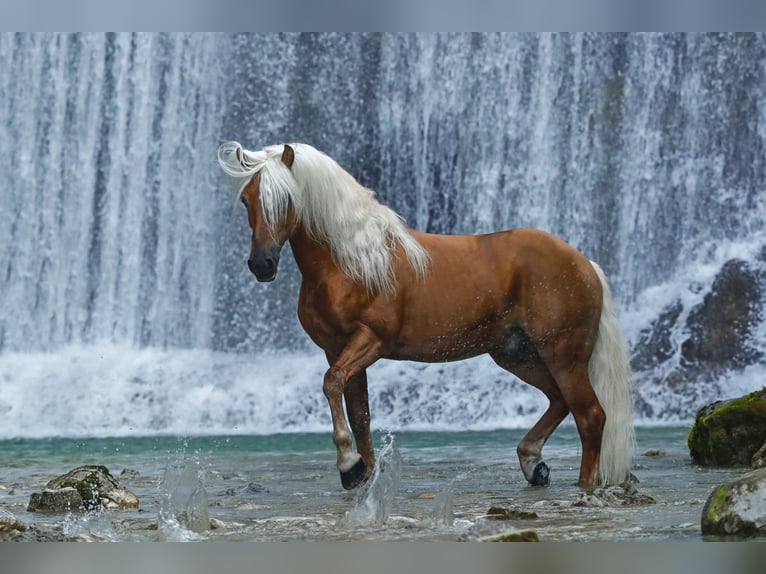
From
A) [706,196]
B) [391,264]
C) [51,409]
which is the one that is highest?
[706,196]

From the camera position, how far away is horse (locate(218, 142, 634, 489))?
5.11 meters

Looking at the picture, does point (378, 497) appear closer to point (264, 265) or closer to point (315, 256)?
point (264, 265)

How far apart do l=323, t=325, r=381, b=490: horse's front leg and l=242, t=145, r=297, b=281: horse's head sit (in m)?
0.48

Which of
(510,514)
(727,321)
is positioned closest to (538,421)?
(510,514)

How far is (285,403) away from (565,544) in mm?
9240

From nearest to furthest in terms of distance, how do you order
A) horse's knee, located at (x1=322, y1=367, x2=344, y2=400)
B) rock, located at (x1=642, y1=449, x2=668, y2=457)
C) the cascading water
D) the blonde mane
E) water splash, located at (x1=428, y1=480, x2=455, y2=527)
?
water splash, located at (x1=428, y1=480, x2=455, y2=527), horse's knee, located at (x1=322, y1=367, x2=344, y2=400), the blonde mane, rock, located at (x1=642, y1=449, x2=668, y2=457), the cascading water

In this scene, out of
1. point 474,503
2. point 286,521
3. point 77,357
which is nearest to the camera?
point 286,521

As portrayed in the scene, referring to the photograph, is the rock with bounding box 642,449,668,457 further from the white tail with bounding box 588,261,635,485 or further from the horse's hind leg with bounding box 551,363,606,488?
the horse's hind leg with bounding box 551,363,606,488

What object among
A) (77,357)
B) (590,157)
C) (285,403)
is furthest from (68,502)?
(590,157)

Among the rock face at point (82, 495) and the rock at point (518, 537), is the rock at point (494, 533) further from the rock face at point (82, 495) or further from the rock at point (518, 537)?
the rock face at point (82, 495)

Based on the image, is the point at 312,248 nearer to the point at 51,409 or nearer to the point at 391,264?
the point at 391,264

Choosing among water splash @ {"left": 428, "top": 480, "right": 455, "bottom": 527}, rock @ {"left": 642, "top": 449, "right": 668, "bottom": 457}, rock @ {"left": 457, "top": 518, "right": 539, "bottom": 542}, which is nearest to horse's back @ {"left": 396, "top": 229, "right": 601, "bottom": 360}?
water splash @ {"left": 428, "top": 480, "right": 455, "bottom": 527}

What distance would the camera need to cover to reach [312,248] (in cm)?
526

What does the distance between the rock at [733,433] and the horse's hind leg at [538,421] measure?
5.11ft
